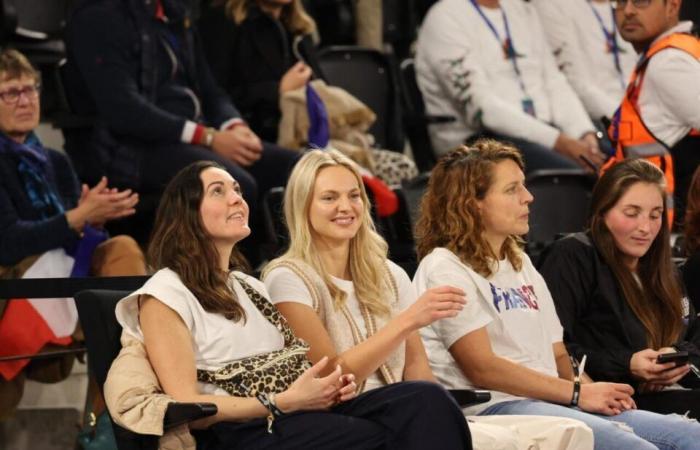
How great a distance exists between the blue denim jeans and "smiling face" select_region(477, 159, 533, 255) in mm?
462

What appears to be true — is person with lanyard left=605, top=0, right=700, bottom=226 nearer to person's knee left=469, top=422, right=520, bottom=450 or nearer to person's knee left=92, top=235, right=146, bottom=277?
person's knee left=92, top=235, right=146, bottom=277

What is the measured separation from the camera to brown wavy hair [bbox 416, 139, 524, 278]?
3934 millimetres

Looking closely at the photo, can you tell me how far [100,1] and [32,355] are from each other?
4.68ft

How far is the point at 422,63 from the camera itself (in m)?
6.41

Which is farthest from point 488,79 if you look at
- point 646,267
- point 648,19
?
point 646,267

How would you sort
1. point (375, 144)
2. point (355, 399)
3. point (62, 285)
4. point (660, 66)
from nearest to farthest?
1. point (355, 399)
2. point (62, 285)
3. point (660, 66)
4. point (375, 144)

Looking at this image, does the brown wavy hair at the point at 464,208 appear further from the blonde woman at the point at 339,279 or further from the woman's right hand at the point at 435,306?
the woman's right hand at the point at 435,306

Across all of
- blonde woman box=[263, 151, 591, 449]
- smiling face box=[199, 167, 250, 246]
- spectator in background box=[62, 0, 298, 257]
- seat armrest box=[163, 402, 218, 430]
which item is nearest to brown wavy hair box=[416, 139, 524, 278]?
blonde woman box=[263, 151, 591, 449]

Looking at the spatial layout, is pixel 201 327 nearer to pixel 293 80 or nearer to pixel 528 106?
pixel 293 80

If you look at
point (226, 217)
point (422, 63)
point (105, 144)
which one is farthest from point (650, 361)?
point (422, 63)

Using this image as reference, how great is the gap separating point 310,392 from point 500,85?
10.9ft

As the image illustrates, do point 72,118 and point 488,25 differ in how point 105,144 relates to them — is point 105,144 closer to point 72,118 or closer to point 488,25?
point 72,118

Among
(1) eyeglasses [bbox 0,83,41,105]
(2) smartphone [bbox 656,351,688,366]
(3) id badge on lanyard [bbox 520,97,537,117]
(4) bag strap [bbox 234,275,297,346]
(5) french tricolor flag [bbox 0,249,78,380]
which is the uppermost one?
(1) eyeglasses [bbox 0,83,41,105]

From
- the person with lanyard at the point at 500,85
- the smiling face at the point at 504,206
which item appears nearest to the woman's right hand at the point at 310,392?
the smiling face at the point at 504,206
